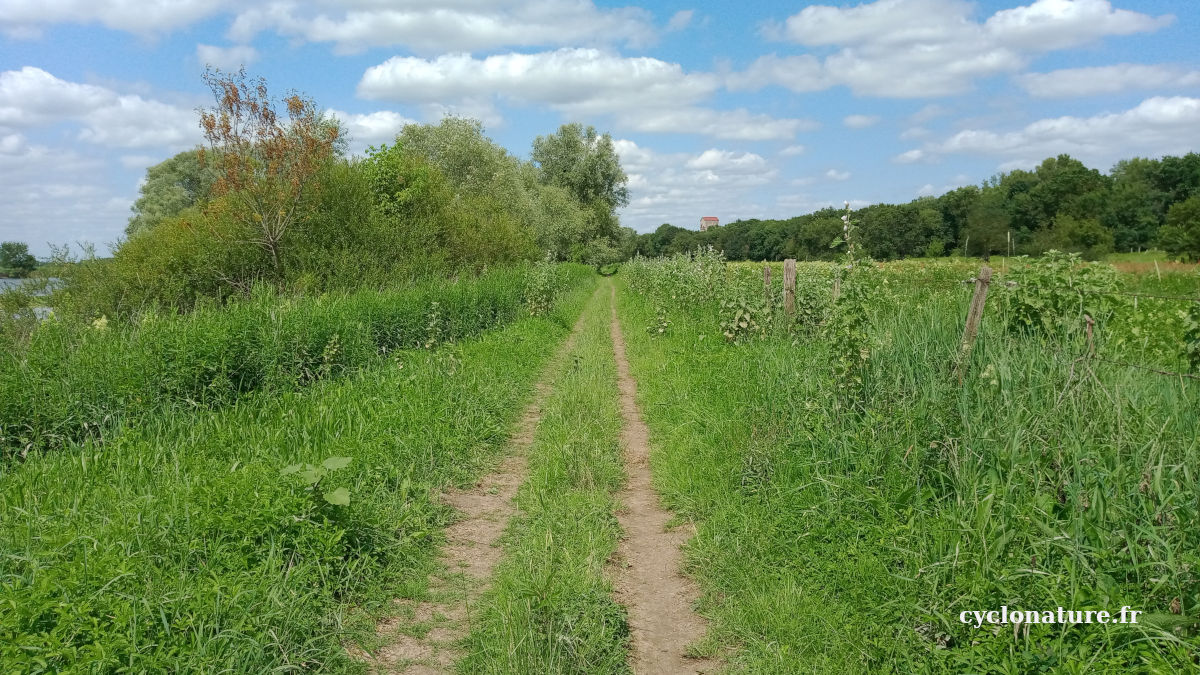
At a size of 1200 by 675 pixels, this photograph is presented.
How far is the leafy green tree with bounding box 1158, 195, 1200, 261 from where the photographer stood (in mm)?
36531

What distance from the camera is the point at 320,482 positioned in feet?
15.3

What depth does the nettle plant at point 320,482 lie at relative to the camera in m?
4.42

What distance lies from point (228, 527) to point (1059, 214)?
152ft

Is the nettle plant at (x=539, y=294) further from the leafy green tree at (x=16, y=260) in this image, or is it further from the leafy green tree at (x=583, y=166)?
the leafy green tree at (x=583, y=166)

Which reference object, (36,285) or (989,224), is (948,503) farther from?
(989,224)

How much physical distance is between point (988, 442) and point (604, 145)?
63.0m

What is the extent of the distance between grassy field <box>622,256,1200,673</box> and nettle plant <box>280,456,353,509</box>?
244 cm

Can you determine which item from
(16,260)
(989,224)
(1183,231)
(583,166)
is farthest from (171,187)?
(1183,231)

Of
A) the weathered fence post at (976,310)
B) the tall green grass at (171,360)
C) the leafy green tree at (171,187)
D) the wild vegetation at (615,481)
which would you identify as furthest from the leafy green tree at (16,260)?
the leafy green tree at (171,187)

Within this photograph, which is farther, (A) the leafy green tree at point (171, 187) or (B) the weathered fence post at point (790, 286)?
(A) the leafy green tree at point (171, 187)

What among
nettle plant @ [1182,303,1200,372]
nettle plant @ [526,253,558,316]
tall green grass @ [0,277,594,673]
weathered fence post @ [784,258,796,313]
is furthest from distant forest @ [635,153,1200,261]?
tall green grass @ [0,277,594,673]

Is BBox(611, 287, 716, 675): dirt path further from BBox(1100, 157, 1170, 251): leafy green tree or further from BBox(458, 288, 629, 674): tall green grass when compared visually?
BBox(1100, 157, 1170, 251): leafy green tree

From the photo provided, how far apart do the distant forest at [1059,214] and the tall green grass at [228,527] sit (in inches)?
955

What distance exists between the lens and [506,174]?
41.5 m
